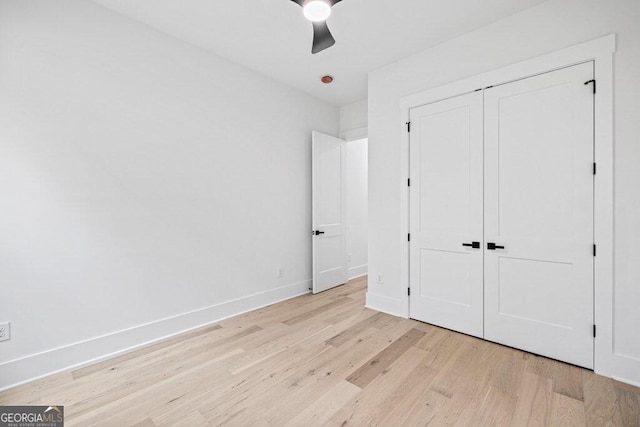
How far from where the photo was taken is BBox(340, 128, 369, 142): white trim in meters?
4.31

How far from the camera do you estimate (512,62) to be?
7.87 ft

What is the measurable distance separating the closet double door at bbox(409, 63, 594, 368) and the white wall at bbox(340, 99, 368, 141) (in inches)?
56.2

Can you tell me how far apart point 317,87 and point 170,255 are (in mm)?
2807

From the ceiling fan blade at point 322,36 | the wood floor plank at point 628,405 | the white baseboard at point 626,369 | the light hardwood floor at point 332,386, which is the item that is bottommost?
the light hardwood floor at point 332,386

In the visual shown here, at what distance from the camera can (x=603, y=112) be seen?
2.00m

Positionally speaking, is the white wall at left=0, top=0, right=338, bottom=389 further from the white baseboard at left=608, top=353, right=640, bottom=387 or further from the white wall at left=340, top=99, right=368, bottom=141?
the white baseboard at left=608, top=353, right=640, bottom=387

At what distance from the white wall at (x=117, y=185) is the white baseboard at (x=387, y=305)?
1346 millimetres

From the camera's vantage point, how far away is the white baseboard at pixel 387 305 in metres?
3.09

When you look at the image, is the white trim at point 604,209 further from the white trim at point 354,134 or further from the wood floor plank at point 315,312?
the white trim at point 354,134

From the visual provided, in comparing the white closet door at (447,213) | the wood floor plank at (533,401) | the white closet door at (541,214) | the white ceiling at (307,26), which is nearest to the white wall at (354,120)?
the white ceiling at (307,26)

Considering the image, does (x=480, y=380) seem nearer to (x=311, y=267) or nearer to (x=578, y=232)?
(x=578, y=232)

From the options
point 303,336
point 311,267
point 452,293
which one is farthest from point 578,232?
point 311,267

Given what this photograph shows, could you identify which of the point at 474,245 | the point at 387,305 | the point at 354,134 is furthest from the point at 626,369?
the point at 354,134

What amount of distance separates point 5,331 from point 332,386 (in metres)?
2.26
